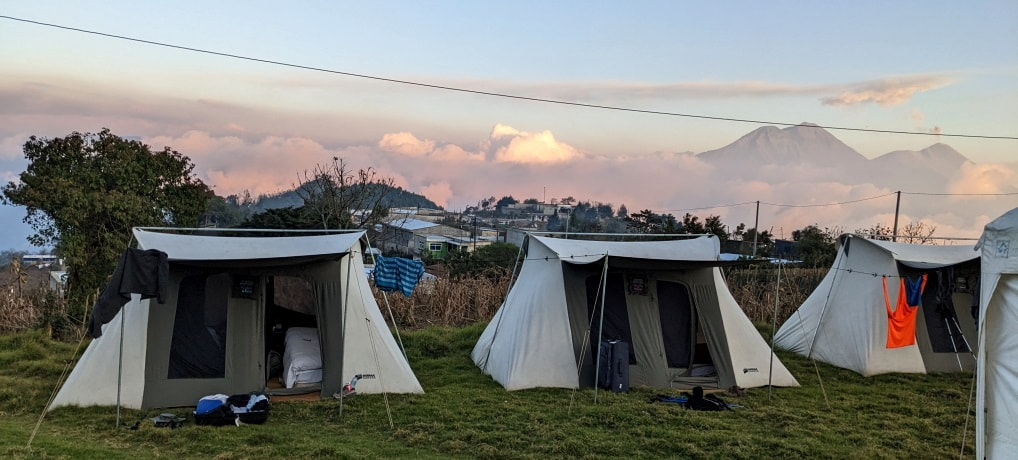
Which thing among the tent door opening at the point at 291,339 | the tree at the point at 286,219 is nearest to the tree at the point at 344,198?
the tree at the point at 286,219

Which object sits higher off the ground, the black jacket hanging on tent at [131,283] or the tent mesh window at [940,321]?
the black jacket hanging on tent at [131,283]

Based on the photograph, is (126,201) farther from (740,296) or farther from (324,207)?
(740,296)

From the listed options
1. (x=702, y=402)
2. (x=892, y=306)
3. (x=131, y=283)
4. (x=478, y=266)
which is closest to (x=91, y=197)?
(x=478, y=266)

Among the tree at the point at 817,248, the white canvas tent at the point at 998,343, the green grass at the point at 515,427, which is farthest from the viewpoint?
the tree at the point at 817,248

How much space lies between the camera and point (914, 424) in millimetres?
7547

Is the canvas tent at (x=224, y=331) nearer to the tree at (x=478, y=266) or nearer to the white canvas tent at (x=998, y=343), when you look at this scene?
the white canvas tent at (x=998, y=343)

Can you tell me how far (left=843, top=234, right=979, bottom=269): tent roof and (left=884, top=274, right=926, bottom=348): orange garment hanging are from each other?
0.27 m

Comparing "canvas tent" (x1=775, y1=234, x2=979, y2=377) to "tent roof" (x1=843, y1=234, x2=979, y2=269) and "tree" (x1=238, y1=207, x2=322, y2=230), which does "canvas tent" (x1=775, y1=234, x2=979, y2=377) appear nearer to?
"tent roof" (x1=843, y1=234, x2=979, y2=269)

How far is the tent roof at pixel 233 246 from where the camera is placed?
764 centimetres

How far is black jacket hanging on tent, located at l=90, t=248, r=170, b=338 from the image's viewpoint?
6.38 m

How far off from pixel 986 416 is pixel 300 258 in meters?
6.24

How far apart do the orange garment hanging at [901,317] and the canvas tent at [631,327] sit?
1915 millimetres

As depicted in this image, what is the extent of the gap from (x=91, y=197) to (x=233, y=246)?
9691 millimetres

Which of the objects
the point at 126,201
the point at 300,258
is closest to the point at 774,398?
the point at 300,258
